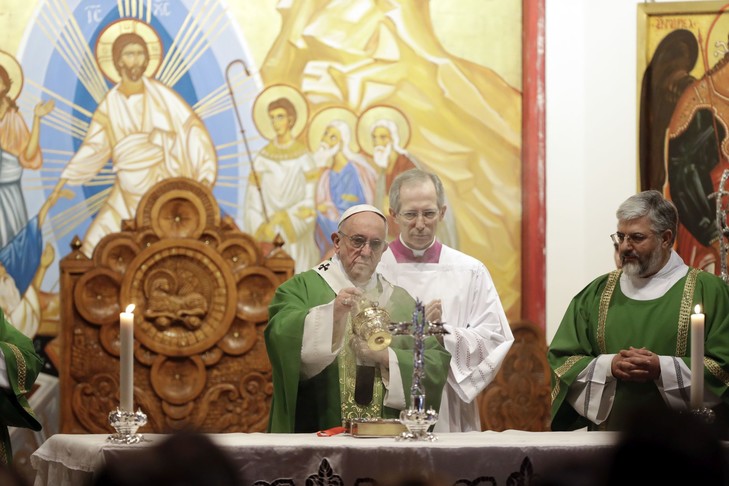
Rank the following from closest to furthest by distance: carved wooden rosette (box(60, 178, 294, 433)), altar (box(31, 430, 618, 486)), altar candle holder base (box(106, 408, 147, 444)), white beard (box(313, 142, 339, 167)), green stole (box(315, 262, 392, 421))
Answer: altar (box(31, 430, 618, 486)) → altar candle holder base (box(106, 408, 147, 444)) → green stole (box(315, 262, 392, 421)) → carved wooden rosette (box(60, 178, 294, 433)) → white beard (box(313, 142, 339, 167))

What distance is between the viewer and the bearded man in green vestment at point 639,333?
510cm

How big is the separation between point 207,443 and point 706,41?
7010 mm

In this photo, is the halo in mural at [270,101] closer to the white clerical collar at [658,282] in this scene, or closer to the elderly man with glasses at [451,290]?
the elderly man with glasses at [451,290]

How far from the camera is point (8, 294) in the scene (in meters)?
7.73

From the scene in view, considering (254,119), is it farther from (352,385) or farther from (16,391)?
(352,385)

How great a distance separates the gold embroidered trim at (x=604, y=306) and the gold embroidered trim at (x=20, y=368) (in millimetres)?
2732

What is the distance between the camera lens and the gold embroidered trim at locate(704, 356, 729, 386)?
5090mm

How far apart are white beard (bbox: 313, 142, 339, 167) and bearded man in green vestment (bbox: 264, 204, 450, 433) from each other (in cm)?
252

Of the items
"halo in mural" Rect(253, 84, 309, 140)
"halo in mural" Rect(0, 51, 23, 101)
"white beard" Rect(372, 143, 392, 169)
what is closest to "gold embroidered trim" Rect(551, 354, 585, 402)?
"white beard" Rect(372, 143, 392, 169)

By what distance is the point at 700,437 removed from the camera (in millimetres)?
1946

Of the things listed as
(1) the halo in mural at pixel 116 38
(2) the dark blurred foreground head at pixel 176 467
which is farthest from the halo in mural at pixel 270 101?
(2) the dark blurred foreground head at pixel 176 467

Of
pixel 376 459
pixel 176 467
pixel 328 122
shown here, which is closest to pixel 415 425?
pixel 376 459

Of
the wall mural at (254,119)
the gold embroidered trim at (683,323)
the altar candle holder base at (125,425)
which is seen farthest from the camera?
the wall mural at (254,119)

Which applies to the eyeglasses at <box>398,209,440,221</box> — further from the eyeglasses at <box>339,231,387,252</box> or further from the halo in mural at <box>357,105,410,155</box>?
the halo in mural at <box>357,105,410,155</box>
